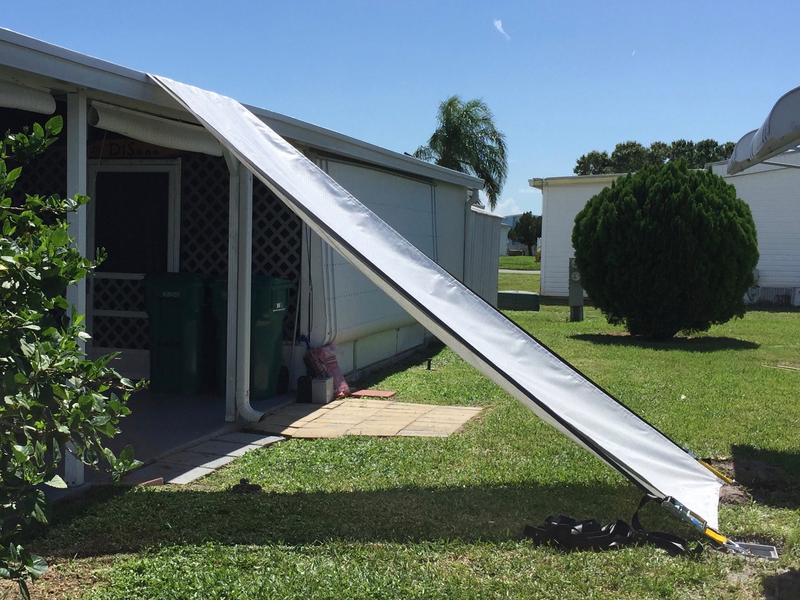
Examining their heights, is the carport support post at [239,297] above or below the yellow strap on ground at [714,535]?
above

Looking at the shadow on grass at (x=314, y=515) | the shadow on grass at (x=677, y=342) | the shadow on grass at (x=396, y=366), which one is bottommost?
the shadow on grass at (x=314, y=515)

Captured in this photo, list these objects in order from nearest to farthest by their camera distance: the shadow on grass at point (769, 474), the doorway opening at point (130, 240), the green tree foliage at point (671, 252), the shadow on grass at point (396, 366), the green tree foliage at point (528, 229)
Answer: the shadow on grass at point (769, 474)
the doorway opening at point (130, 240)
the shadow on grass at point (396, 366)
the green tree foliage at point (671, 252)
the green tree foliage at point (528, 229)

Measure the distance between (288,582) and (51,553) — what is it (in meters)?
1.20

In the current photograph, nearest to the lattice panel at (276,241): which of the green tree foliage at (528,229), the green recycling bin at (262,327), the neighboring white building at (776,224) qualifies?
the green recycling bin at (262,327)

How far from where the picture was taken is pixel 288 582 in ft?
11.9

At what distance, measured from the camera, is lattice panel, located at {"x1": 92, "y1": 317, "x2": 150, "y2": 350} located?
859 cm

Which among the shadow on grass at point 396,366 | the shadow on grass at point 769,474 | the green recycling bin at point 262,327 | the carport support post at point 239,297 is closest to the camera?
the shadow on grass at point 769,474

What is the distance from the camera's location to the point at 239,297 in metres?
6.86

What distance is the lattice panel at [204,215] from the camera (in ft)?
27.2

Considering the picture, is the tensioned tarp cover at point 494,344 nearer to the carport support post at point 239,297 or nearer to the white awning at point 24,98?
the white awning at point 24,98

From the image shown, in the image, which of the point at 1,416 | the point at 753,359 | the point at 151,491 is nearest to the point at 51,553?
the point at 151,491

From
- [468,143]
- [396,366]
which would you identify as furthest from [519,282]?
[396,366]

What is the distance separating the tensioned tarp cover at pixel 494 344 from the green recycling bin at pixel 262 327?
251 centimetres

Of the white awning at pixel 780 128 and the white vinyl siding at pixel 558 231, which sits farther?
the white vinyl siding at pixel 558 231
